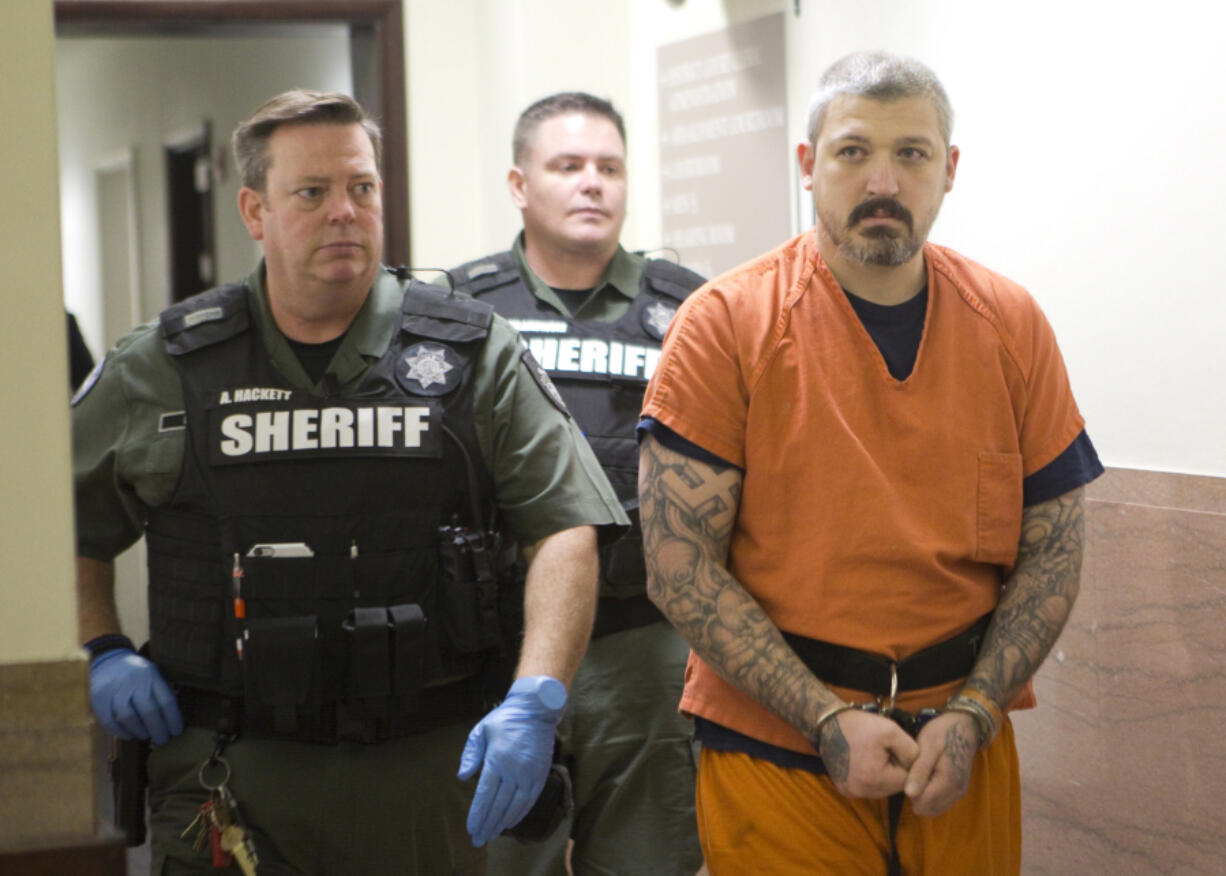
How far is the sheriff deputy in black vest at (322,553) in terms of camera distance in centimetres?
190

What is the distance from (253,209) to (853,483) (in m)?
0.99

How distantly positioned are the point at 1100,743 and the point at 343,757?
1264 millimetres

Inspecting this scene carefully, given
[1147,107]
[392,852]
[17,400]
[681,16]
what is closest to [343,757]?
[392,852]

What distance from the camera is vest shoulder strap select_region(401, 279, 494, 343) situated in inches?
79.7

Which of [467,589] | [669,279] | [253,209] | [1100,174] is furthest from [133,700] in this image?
[1100,174]

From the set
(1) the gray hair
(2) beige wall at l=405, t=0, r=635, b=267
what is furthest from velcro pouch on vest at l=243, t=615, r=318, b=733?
(2) beige wall at l=405, t=0, r=635, b=267

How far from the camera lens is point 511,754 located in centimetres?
182

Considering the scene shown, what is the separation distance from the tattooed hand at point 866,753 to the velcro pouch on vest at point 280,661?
0.69 metres

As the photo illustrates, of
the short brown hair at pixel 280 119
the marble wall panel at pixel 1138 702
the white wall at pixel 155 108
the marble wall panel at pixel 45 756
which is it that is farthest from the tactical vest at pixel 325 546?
the white wall at pixel 155 108

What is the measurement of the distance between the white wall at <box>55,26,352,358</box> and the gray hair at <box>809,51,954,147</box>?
115 inches

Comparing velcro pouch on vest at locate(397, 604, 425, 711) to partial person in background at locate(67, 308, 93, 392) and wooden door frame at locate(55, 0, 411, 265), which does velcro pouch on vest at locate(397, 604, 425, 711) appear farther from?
Result: wooden door frame at locate(55, 0, 411, 265)

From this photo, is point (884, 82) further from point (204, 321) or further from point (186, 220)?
point (186, 220)

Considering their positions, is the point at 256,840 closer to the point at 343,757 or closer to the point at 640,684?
the point at 343,757

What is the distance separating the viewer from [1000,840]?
1.76 metres
